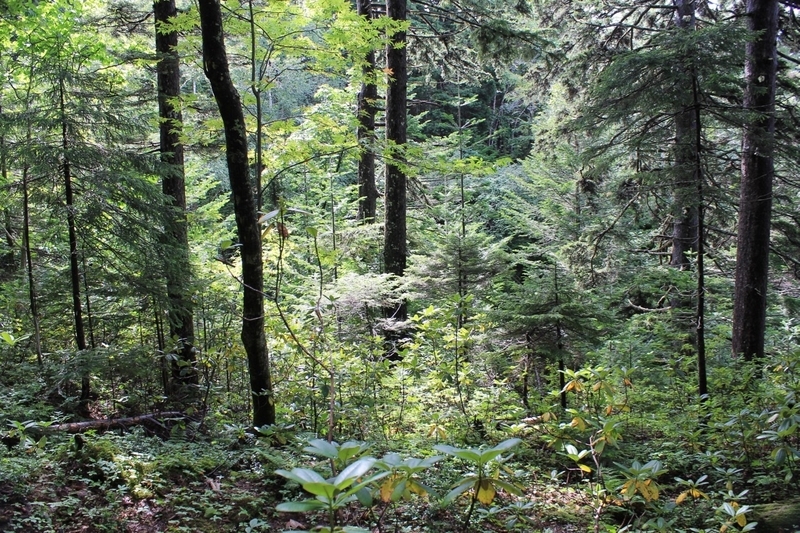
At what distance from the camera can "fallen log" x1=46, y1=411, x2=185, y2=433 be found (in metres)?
4.30

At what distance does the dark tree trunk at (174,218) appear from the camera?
19.3ft

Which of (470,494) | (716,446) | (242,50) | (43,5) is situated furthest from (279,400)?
(43,5)

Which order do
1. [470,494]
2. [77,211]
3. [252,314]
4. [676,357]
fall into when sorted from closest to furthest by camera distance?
[470,494]
[252,314]
[77,211]
[676,357]

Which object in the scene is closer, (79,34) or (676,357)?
(79,34)

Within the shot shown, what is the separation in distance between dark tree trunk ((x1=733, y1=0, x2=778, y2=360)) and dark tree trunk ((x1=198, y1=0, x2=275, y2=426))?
6.39 metres

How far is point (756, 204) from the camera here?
6.88 meters

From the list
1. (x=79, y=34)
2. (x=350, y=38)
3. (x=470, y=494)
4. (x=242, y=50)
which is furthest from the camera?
(x=79, y=34)

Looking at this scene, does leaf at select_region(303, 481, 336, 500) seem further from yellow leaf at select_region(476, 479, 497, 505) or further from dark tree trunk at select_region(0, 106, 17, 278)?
dark tree trunk at select_region(0, 106, 17, 278)

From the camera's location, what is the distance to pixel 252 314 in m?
4.14

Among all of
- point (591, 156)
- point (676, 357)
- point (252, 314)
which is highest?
point (591, 156)

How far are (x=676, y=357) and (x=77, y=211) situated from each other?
28.5 feet

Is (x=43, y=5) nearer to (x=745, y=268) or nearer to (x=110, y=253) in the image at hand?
(x=110, y=253)

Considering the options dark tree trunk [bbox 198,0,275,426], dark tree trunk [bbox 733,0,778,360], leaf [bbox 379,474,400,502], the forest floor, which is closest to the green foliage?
leaf [bbox 379,474,400,502]

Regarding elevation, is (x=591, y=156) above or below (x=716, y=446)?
above
